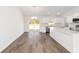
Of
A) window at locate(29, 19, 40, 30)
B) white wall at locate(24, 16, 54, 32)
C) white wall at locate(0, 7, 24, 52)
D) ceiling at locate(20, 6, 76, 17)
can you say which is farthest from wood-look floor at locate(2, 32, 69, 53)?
window at locate(29, 19, 40, 30)

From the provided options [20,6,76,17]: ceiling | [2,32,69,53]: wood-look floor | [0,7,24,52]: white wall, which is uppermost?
[20,6,76,17]: ceiling

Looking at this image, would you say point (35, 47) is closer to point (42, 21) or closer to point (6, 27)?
point (6, 27)

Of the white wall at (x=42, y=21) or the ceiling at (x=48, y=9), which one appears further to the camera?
the white wall at (x=42, y=21)

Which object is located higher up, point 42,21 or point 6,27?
point 42,21

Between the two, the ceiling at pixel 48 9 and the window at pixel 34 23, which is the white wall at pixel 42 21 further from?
the ceiling at pixel 48 9

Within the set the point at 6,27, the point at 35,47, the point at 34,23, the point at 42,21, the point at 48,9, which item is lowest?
the point at 35,47

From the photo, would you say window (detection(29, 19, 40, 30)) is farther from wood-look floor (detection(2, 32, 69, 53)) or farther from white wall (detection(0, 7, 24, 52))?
wood-look floor (detection(2, 32, 69, 53))

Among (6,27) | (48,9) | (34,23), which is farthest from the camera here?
(34,23)

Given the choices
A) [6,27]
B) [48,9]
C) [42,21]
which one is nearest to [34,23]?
[42,21]

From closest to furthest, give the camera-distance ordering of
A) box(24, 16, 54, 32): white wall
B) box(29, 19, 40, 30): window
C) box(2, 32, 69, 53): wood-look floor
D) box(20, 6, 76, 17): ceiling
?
box(2, 32, 69, 53): wood-look floor
box(20, 6, 76, 17): ceiling
box(24, 16, 54, 32): white wall
box(29, 19, 40, 30): window

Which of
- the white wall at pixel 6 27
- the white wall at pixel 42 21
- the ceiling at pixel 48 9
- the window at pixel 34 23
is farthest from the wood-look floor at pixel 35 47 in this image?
the window at pixel 34 23
